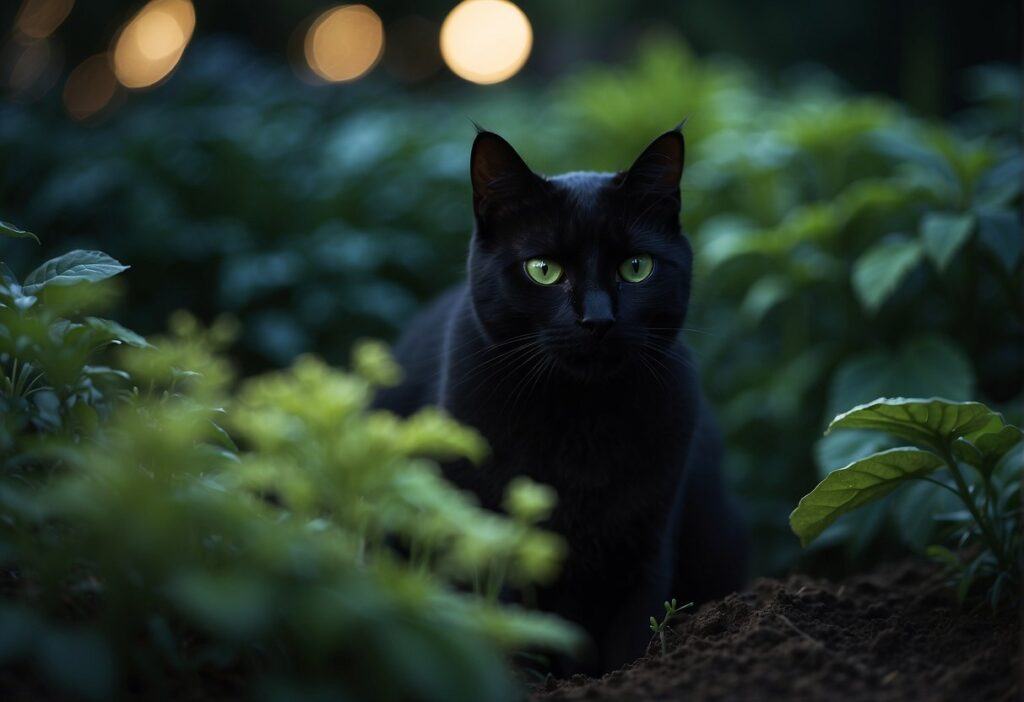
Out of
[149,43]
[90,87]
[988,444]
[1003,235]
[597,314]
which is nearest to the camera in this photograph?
[988,444]

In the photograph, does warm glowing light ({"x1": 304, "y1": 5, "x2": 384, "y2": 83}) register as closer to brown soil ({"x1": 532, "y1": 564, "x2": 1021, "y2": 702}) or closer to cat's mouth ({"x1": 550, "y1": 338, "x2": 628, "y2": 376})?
cat's mouth ({"x1": 550, "y1": 338, "x2": 628, "y2": 376})

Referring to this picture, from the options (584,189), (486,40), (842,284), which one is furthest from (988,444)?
(486,40)

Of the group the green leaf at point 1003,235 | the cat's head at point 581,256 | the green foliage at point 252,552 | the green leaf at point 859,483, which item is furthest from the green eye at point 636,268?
the green leaf at point 1003,235

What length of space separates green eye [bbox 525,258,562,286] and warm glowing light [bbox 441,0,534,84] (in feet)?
20.8

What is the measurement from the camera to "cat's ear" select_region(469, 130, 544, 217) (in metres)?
2.11

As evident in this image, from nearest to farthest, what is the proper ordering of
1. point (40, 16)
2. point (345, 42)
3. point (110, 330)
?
point (110, 330), point (40, 16), point (345, 42)

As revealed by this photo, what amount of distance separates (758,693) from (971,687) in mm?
332

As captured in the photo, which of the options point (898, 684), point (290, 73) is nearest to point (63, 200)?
point (290, 73)

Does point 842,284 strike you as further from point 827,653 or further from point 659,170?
point 827,653

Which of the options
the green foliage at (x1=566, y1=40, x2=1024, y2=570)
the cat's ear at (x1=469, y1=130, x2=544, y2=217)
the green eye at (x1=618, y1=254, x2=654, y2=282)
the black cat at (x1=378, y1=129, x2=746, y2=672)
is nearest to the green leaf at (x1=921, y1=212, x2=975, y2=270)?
the green foliage at (x1=566, y1=40, x2=1024, y2=570)

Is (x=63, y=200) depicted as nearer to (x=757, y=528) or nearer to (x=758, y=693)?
(x=757, y=528)

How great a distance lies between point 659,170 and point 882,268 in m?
1.03

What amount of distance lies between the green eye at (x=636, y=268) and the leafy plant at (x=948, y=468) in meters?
0.58

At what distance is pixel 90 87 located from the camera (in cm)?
633
